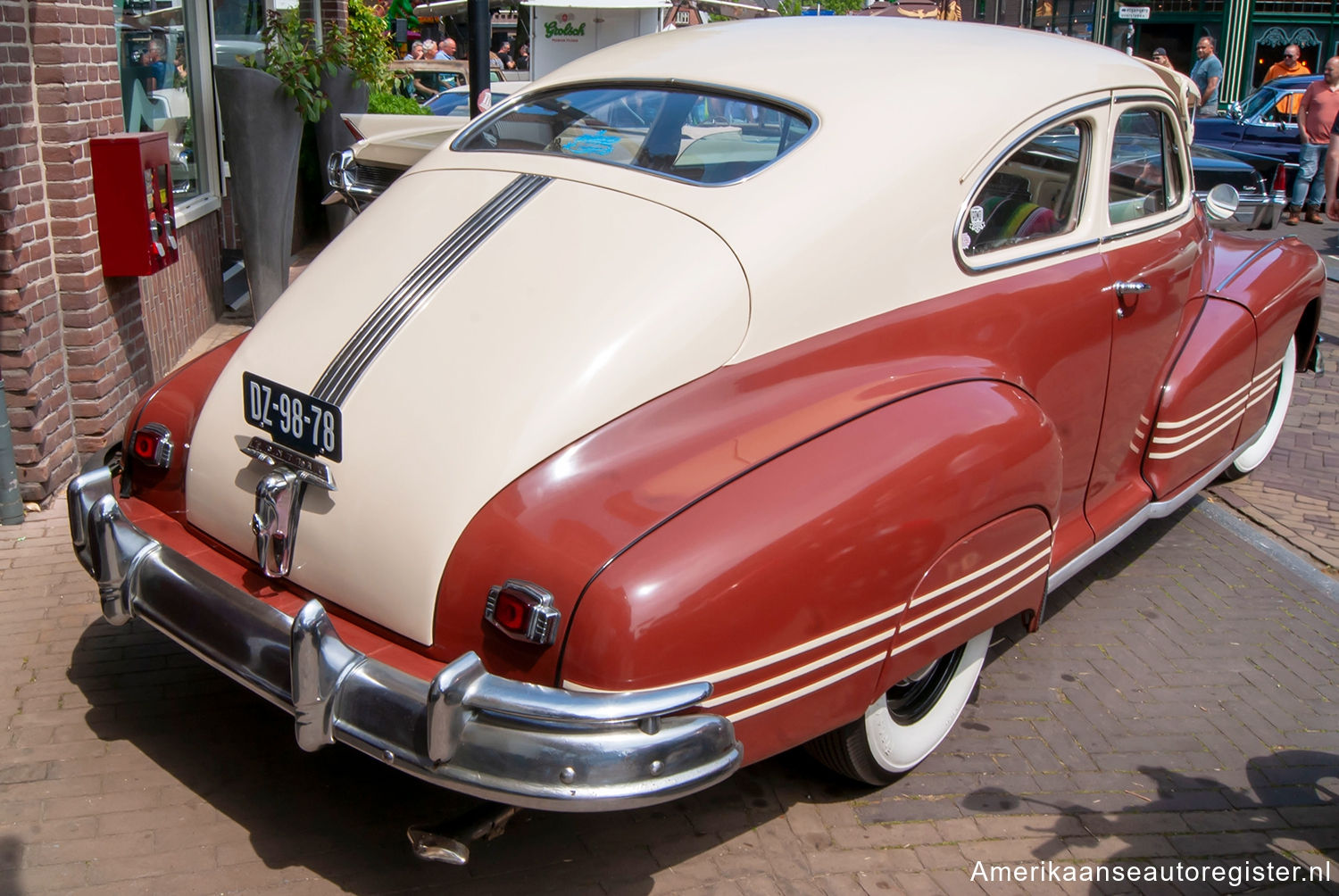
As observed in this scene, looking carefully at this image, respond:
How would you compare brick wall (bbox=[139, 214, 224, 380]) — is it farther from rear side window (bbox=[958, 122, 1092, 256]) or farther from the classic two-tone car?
rear side window (bbox=[958, 122, 1092, 256])

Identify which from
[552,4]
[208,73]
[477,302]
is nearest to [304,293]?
[477,302]

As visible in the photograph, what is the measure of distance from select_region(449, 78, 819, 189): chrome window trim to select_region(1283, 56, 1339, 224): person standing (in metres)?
11.4

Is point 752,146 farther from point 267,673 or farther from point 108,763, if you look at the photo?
point 108,763

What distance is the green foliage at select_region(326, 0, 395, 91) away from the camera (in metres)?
7.73

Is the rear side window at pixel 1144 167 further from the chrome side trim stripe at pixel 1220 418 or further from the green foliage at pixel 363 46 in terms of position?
the green foliage at pixel 363 46

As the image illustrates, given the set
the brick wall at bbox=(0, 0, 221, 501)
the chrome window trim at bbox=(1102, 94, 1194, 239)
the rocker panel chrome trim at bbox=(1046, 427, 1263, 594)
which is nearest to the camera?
the rocker panel chrome trim at bbox=(1046, 427, 1263, 594)

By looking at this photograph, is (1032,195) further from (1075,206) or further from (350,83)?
(350,83)

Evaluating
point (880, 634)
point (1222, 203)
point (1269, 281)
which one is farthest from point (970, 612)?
point (1222, 203)

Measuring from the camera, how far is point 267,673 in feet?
8.67

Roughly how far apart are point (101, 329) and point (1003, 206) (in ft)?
12.3

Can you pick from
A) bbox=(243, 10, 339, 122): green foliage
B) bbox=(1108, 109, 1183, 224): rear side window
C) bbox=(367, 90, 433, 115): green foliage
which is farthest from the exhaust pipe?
bbox=(367, 90, 433, 115): green foliage

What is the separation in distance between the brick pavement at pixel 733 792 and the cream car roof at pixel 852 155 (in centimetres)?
122

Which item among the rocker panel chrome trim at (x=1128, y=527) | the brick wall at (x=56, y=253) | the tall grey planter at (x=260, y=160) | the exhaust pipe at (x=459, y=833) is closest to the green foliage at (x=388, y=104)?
the tall grey planter at (x=260, y=160)

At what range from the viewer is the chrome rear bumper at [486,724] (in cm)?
232
